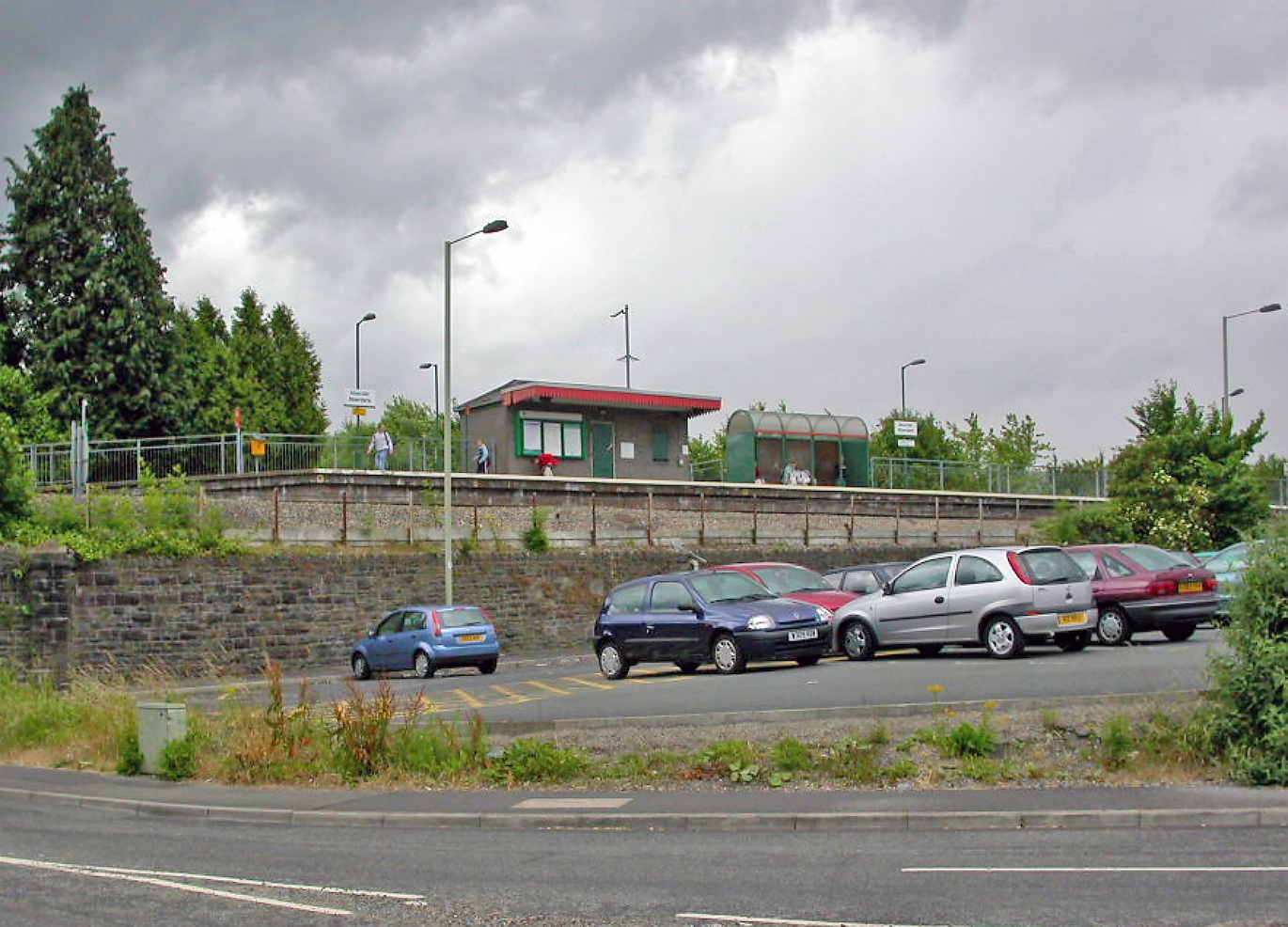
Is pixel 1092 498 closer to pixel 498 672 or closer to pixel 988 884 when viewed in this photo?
pixel 498 672

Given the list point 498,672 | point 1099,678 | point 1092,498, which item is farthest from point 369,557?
point 1092,498

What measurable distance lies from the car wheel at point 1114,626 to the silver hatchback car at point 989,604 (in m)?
1.19

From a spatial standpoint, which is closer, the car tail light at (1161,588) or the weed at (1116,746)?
the weed at (1116,746)

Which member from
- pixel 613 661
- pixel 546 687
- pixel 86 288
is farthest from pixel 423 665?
pixel 86 288

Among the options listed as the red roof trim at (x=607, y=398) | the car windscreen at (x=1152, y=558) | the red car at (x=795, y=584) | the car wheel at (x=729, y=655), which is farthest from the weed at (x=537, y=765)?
the red roof trim at (x=607, y=398)

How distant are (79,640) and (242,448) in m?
12.7

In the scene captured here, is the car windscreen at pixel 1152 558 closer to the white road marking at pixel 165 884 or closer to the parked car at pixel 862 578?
the parked car at pixel 862 578

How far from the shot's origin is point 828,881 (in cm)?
902

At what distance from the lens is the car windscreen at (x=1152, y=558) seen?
21.7 m

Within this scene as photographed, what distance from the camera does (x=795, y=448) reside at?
52.9 meters

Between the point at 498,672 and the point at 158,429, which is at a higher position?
Result: the point at 158,429

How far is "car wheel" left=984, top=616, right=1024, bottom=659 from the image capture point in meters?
20.0

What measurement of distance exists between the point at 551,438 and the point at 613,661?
79.8ft

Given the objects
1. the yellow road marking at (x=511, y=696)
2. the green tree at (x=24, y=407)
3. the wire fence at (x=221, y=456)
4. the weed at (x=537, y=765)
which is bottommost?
the yellow road marking at (x=511, y=696)
